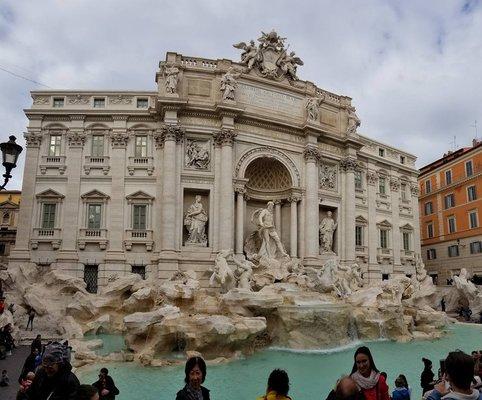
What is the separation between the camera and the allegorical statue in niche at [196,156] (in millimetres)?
23234

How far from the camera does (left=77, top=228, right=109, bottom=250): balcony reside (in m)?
22.3

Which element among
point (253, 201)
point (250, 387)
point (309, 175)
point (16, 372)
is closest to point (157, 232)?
point (253, 201)

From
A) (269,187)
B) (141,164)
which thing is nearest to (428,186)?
(269,187)

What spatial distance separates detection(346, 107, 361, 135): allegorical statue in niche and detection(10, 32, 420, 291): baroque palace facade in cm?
181

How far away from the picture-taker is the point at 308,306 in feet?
51.2

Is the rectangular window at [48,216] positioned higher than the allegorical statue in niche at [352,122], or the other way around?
the allegorical statue in niche at [352,122]

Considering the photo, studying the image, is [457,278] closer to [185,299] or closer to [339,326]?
[339,326]

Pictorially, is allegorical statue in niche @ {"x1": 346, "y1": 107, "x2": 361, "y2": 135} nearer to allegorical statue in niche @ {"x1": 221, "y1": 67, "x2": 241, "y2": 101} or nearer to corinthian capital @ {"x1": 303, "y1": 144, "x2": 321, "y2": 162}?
corinthian capital @ {"x1": 303, "y1": 144, "x2": 321, "y2": 162}

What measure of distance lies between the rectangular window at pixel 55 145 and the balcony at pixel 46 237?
4.22 meters

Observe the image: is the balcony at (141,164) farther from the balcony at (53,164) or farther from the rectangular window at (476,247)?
the rectangular window at (476,247)

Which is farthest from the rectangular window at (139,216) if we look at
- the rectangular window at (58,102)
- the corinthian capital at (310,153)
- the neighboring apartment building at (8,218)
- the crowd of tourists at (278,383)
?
the crowd of tourists at (278,383)

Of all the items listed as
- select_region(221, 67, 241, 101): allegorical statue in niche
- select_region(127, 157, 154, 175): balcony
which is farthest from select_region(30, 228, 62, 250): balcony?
select_region(221, 67, 241, 101): allegorical statue in niche

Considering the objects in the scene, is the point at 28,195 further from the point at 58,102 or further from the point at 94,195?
the point at 58,102

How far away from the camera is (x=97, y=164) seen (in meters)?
23.4
